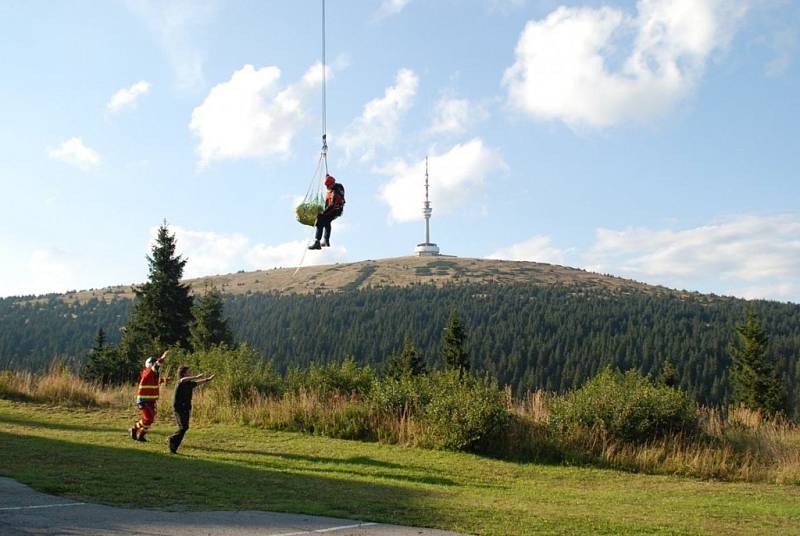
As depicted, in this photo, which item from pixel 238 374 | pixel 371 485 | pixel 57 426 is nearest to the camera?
pixel 371 485

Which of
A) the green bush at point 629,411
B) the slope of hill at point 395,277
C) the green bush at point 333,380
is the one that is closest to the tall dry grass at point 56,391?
the green bush at point 333,380

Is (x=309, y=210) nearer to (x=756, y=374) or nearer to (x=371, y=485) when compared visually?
(x=371, y=485)

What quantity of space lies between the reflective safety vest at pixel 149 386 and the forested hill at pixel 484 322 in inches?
3600

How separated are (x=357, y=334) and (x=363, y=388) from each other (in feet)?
381

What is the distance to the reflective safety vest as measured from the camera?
14148 mm

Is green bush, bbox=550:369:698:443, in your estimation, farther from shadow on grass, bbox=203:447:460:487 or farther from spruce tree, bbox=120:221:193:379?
spruce tree, bbox=120:221:193:379

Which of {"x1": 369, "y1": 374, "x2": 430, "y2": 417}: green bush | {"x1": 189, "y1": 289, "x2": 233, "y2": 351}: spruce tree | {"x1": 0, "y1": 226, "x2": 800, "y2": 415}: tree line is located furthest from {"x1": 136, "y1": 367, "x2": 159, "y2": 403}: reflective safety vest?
{"x1": 0, "y1": 226, "x2": 800, "y2": 415}: tree line

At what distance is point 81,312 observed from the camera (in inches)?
6078

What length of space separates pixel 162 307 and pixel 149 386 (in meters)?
29.1

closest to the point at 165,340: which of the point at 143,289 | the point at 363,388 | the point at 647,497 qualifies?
the point at 143,289

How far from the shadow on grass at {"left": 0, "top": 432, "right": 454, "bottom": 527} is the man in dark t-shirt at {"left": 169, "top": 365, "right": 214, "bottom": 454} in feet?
1.06

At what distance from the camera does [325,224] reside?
13086mm

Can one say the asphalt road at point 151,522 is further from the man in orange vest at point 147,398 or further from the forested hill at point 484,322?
the forested hill at point 484,322

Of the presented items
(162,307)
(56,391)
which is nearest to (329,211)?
(56,391)
